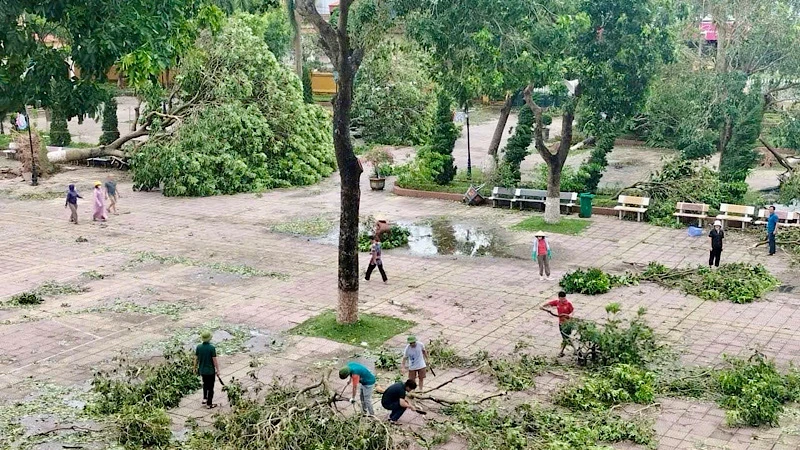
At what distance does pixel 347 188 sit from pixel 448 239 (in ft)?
28.4

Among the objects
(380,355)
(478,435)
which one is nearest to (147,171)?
(380,355)

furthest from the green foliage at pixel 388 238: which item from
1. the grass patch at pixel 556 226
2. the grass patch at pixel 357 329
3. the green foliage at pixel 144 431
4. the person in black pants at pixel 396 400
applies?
the green foliage at pixel 144 431

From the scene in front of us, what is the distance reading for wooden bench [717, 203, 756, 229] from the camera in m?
24.6

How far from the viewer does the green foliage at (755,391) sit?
12.5 meters

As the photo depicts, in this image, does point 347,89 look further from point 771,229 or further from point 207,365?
point 771,229

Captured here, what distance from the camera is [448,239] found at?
2450cm

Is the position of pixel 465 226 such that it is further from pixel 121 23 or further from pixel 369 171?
pixel 121 23

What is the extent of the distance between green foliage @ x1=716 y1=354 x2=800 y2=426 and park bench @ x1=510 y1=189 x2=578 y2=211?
13065 mm

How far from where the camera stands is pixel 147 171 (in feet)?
100

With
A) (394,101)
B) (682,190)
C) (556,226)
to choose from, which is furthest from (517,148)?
(394,101)

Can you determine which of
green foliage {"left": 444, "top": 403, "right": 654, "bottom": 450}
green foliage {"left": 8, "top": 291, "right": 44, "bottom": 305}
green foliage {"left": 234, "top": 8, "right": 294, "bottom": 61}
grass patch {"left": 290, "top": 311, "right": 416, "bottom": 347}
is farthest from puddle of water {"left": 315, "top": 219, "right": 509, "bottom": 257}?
green foliage {"left": 234, "top": 8, "right": 294, "bottom": 61}

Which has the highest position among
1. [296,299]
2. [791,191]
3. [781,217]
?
[791,191]

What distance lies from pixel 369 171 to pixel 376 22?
18.6 m

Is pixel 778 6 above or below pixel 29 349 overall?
above
